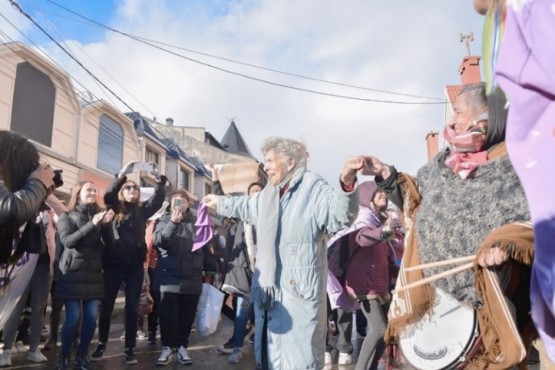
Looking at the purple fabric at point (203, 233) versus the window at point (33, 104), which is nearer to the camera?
the purple fabric at point (203, 233)

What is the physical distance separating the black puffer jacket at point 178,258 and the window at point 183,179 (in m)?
24.5

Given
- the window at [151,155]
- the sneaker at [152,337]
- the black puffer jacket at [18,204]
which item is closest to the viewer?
the black puffer jacket at [18,204]

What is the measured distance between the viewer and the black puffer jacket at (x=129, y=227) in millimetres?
5469

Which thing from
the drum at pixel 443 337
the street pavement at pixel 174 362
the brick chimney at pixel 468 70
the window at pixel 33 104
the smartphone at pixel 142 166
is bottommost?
the street pavement at pixel 174 362

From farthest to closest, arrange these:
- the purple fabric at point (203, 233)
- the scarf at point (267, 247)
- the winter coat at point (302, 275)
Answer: the purple fabric at point (203, 233) < the scarf at point (267, 247) < the winter coat at point (302, 275)

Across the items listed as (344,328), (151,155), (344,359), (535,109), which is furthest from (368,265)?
(151,155)

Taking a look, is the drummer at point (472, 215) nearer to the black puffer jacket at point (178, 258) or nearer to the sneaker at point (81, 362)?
the black puffer jacket at point (178, 258)

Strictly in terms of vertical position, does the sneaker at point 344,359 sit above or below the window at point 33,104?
below

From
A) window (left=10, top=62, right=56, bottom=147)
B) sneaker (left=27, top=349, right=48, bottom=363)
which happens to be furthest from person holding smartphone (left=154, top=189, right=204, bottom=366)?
window (left=10, top=62, right=56, bottom=147)

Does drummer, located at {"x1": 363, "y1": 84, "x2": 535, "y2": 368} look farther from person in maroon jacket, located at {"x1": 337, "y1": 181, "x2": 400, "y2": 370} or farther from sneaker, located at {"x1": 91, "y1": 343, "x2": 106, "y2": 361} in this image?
sneaker, located at {"x1": 91, "y1": 343, "x2": 106, "y2": 361}

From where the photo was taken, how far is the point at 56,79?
58.7ft

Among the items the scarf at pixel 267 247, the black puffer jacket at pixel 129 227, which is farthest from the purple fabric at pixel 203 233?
the scarf at pixel 267 247

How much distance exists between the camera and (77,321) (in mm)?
4934

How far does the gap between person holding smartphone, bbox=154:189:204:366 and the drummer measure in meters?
3.55
